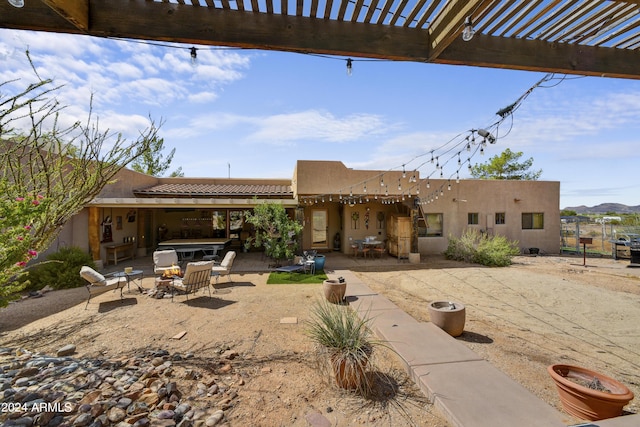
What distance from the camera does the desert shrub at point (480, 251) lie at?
1188 cm

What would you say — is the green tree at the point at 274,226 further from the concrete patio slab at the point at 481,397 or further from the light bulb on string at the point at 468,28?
the light bulb on string at the point at 468,28

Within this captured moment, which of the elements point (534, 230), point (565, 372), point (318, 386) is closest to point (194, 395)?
point (318, 386)

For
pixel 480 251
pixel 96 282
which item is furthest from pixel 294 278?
pixel 480 251

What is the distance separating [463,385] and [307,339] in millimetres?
2394

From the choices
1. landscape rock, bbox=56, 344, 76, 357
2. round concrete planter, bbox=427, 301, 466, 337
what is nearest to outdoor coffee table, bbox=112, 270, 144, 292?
landscape rock, bbox=56, 344, 76, 357

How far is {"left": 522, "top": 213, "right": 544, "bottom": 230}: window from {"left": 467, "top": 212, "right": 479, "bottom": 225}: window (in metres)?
3.03

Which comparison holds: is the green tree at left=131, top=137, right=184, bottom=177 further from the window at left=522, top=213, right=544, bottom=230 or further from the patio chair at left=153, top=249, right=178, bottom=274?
the window at left=522, top=213, right=544, bottom=230

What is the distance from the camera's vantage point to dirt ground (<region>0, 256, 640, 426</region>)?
3244mm

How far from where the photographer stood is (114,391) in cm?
316

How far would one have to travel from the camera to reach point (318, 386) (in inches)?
139

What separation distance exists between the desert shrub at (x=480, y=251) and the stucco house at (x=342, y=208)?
1.45 metres

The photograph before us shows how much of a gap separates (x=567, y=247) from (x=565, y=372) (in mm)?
18259

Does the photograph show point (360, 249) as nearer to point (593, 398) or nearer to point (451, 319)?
point (451, 319)

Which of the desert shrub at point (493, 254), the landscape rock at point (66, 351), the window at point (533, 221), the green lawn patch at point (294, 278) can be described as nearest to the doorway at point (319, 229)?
the green lawn patch at point (294, 278)
